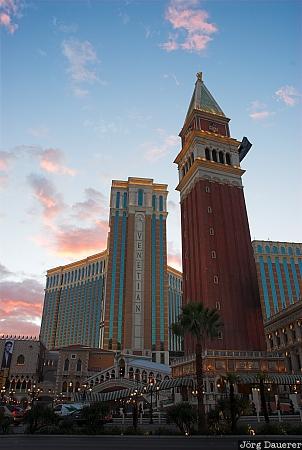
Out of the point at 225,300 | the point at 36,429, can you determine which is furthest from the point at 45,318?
the point at 36,429

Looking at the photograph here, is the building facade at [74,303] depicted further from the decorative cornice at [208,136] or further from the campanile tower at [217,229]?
the campanile tower at [217,229]

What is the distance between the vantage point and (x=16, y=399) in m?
80.4

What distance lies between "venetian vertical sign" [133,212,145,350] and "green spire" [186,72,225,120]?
2047 inches

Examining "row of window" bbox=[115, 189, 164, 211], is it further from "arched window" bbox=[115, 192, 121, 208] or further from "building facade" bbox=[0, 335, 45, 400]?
"building facade" bbox=[0, 335, 45, 400]

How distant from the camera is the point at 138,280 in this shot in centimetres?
11681

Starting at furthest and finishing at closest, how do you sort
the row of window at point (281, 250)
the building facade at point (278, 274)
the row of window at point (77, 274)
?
the row of window at point (77, 274)
the row of window at point (281, 250)
the building facade at point (278, 274)

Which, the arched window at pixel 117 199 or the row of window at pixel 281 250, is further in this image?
the arched window at pixel 117 199

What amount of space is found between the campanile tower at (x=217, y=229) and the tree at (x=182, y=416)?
30702mm

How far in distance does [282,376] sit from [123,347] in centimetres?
6532

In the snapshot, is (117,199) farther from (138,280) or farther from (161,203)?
(138,280)

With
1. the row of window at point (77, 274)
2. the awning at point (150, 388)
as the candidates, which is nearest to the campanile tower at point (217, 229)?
the awning at point (150, 388)

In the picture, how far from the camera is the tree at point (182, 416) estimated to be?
2269 centimetres

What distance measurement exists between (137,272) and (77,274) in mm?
57643

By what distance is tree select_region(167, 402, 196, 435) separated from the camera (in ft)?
74.4
